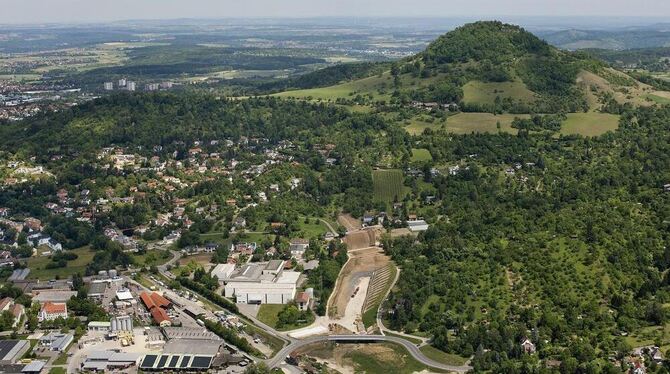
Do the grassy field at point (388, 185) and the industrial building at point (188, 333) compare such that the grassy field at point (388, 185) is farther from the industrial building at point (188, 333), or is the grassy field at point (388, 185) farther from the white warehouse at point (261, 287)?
the industrial building at point (188, 333)

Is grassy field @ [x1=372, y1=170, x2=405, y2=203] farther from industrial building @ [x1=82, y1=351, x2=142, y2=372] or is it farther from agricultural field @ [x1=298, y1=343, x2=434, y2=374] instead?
industrial building @ [x1=82, y1=351, x2=142, y2=372]

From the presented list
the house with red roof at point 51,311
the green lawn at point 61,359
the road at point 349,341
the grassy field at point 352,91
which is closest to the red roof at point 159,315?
the road at point 349,341

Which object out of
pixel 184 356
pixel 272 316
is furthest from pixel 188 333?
pixel 272 316

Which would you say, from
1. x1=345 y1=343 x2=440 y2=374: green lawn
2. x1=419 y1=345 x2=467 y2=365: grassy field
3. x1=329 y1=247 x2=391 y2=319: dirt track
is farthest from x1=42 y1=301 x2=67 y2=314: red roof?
x1=419 y1=345 x2=467 y2=365: grassy field

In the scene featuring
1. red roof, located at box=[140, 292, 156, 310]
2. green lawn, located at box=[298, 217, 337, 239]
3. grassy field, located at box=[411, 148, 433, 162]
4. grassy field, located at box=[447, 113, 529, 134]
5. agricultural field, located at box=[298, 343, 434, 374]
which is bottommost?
green lawn, located at box=[298, 217, 337, 239]

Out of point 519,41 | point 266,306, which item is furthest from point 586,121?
point 266,306

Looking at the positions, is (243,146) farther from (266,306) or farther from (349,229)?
(266,306)

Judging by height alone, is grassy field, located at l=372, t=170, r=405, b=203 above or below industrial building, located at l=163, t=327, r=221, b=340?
above
